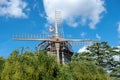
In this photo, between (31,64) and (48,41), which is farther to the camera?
(48,41)

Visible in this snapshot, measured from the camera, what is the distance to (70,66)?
45188 mm

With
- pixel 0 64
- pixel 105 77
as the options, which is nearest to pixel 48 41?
pixel 105 77

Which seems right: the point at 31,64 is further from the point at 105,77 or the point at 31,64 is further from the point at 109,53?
the point at 109,53

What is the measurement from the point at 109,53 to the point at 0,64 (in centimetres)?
3590

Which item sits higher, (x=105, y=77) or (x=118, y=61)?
(x=118, y=61)

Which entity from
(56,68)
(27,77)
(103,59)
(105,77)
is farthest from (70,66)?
(103,59)

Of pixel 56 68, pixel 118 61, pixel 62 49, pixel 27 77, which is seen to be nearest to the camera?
pixel 27 77

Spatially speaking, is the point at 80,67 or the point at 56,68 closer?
the point at 56,68

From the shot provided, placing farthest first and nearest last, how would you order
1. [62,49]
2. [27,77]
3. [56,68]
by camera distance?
[62,49], [56,68], [27,77]

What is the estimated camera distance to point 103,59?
2790 inches

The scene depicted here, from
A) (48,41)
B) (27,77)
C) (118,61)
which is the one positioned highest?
(48,41)

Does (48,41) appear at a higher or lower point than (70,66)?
higher

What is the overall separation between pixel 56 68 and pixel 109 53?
119 feet

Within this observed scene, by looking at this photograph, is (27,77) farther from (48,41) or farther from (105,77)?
(48,41)
